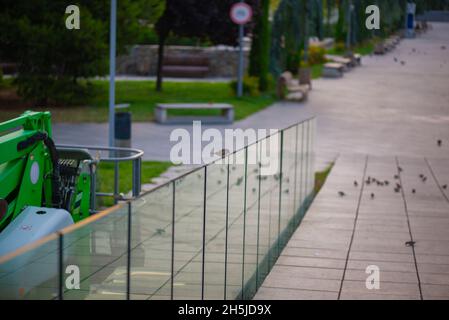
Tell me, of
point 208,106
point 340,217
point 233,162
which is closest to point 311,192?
point 340,217

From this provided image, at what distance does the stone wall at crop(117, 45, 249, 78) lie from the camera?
44.0 meters

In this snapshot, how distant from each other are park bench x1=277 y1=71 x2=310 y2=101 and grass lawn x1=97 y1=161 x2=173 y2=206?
1535 centimetres

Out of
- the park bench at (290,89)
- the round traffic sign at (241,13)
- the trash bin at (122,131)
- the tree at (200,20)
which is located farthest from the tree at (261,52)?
the trash bin at (122,131)

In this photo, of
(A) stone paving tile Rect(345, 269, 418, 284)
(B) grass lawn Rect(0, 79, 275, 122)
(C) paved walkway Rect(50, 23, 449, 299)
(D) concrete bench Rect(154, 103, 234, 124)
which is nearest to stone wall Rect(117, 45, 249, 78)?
(B) grass lawn Rect(0, 79, 275, 122)

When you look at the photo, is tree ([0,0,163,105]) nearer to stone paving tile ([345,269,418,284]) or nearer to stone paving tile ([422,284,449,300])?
stone paving tile ([345,269,418,284])

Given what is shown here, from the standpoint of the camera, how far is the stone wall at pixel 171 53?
44.0 meters

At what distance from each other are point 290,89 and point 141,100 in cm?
571

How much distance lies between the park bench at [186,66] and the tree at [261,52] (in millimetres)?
7134

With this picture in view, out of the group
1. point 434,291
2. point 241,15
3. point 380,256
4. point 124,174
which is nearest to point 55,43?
point 241,15

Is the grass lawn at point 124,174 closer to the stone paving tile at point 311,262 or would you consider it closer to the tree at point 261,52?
the stone paving tile at point 311,262

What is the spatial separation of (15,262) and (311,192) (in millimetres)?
12437

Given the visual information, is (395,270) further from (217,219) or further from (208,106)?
(208,106)

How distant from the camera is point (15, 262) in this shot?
4.50 meters

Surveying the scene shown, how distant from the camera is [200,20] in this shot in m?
33.9
